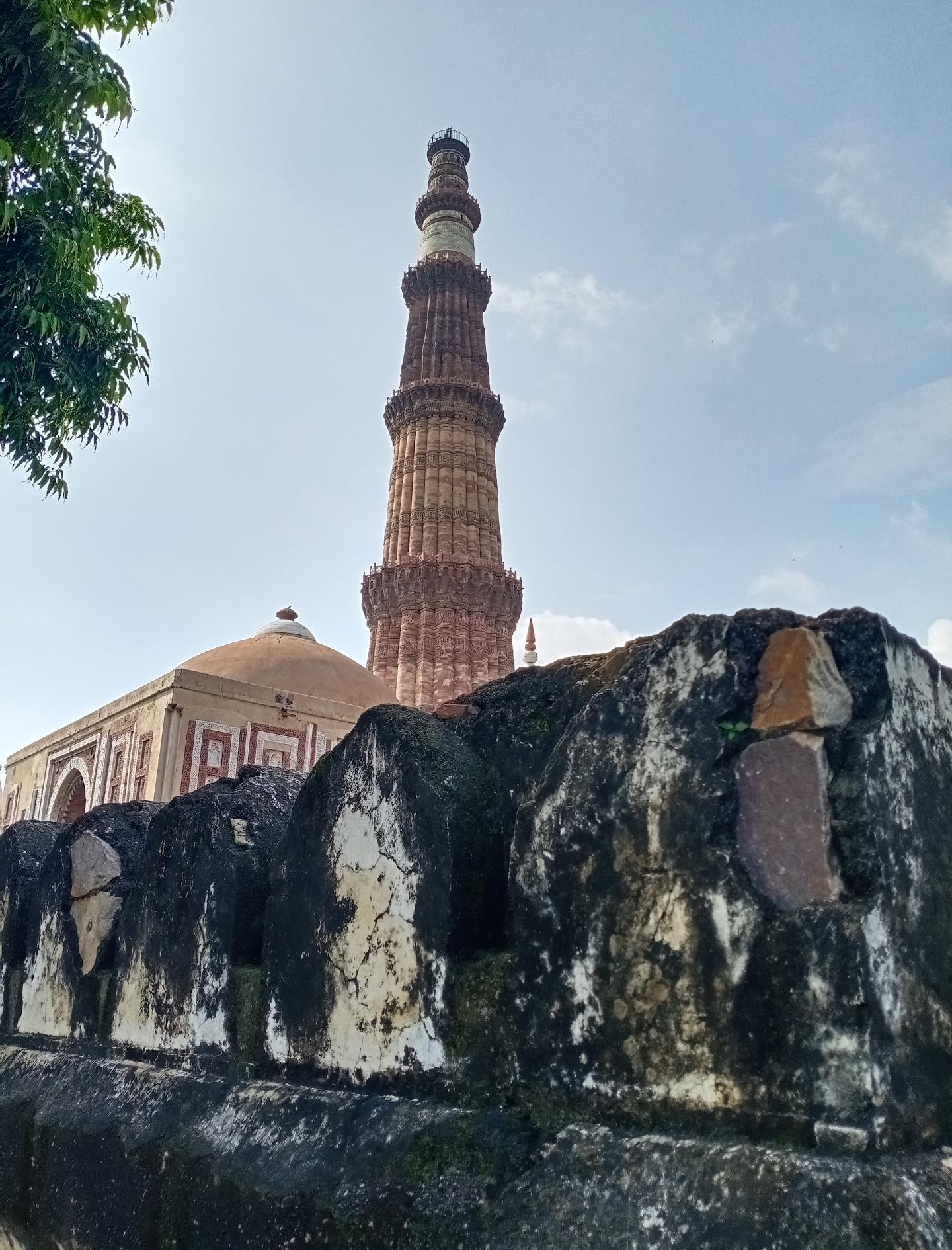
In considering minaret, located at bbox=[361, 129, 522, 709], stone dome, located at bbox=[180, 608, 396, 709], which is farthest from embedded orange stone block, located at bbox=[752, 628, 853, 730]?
minaret, located at bbox=[361, 129, 522, 709]

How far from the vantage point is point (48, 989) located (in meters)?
2.32

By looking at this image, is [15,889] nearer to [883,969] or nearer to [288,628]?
[883,969]

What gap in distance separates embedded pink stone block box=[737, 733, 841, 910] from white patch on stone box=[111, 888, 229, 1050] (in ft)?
3.37

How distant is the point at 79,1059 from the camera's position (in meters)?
2.07

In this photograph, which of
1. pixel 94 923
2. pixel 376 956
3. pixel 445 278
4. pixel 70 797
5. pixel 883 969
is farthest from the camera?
pixel 445 278

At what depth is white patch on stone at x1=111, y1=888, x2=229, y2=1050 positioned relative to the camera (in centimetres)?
173

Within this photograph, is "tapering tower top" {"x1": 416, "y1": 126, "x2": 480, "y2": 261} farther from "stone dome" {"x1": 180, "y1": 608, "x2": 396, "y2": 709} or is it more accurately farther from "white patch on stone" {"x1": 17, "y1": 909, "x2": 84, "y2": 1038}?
"white patch on stone" {"x1": 17, "y1": 909, "x2": 84, "y2": 1038}

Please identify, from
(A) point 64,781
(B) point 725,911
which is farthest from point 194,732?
(B) point 725,911

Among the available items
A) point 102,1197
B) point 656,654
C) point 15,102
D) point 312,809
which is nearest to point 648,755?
point 656,654

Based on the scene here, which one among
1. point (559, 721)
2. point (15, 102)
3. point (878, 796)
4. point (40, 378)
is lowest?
point (878, 796)

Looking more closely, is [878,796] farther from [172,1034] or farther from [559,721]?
[172,1034]

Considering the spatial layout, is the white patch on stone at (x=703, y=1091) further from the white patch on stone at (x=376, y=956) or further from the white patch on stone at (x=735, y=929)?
the white patch on stone at (x=376, y=956)

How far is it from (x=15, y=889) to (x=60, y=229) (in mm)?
3325

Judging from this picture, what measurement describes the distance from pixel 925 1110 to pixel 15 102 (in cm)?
497
